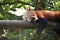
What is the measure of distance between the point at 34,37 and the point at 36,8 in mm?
321

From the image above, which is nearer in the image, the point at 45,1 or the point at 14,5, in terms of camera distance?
the point at 45,1

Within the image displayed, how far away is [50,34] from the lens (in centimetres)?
190

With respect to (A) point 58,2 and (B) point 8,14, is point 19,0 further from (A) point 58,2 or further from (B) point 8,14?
(A) point 58,2

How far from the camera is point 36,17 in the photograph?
5.74ft

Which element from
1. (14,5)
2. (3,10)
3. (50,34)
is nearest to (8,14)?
(3,10)

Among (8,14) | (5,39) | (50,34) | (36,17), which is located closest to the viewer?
(36,17)

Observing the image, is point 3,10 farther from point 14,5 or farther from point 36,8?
point 36,8

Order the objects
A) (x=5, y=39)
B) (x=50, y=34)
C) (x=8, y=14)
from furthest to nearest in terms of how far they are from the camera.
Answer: (x=5, y=39), (x=8, y=14), (x=50, y=34)

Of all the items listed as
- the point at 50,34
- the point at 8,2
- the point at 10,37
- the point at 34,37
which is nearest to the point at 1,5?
the point at 8,2

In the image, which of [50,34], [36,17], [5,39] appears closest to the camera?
[36,17]

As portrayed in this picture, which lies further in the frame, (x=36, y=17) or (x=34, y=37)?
(x=34, y=37)

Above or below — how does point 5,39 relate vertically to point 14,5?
below

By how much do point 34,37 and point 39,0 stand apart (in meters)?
0.41

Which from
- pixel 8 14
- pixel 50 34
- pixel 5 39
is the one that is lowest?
pixel 5 39
